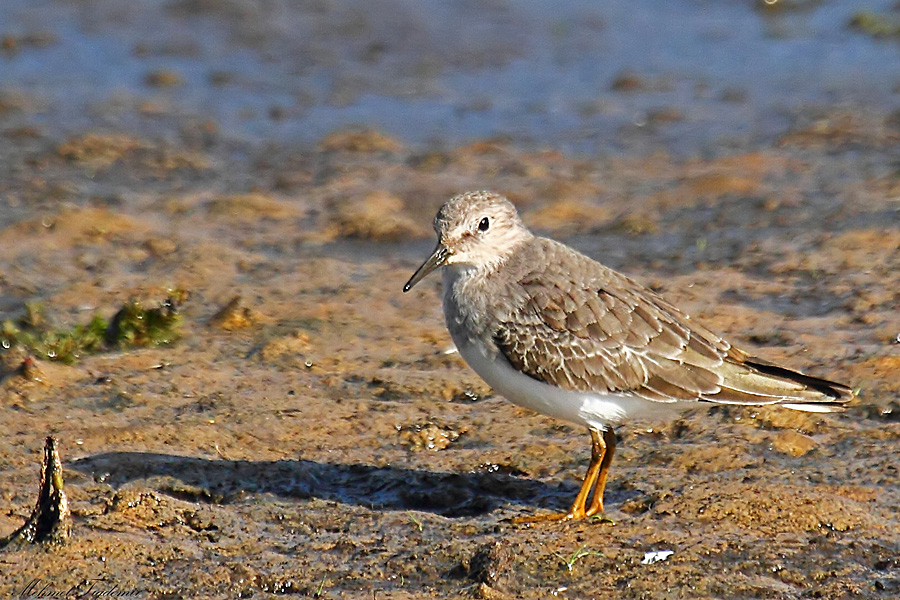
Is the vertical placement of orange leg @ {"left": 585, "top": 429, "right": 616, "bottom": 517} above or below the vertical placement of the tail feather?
below

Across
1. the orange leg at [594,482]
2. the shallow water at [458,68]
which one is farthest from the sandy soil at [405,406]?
the shallow water at [458,68]

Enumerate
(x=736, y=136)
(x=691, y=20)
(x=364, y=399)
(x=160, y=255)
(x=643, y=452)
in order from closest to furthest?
1. (x=643, y=452)
2. (x=364, y=399)
3. (x=160, y=255)
4. (x=736, y=136)
5. (x=691, y=20)

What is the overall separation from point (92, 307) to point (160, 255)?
1.10 m

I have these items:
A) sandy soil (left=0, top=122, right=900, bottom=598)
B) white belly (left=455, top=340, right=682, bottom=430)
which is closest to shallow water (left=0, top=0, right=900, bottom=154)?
sandy soil (left=0, top=122, right=900, bottom=598)

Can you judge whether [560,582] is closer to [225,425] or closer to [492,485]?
[492,485]

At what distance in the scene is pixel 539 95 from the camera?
46.1 feet

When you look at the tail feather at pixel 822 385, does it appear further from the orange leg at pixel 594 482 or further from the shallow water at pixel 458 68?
the shallow water at pixel 458 68

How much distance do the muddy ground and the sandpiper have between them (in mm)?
428

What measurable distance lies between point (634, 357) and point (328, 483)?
1.68 metres

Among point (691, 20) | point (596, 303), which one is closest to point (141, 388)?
point (596, 303)

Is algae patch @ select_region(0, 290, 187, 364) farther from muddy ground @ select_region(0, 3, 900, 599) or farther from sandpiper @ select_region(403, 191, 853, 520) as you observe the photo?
sandpiper @ select_region(403, 191, 853, 520)

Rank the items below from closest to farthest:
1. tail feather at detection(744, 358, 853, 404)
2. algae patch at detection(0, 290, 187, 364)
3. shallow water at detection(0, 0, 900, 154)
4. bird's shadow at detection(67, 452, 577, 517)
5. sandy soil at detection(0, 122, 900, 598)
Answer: sandy soil at detection(0, 122, 900, 598), tail feather at detection(744, 358, 853, 404), bird's shadow at detection(67, 452, 577, 517), algae patch at detection(0, 290, 187, 364), shallow water at detection(0, 0, 900, 154)

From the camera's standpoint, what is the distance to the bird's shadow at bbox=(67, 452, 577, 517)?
6484 mm

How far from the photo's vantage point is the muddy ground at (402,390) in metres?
5.75
